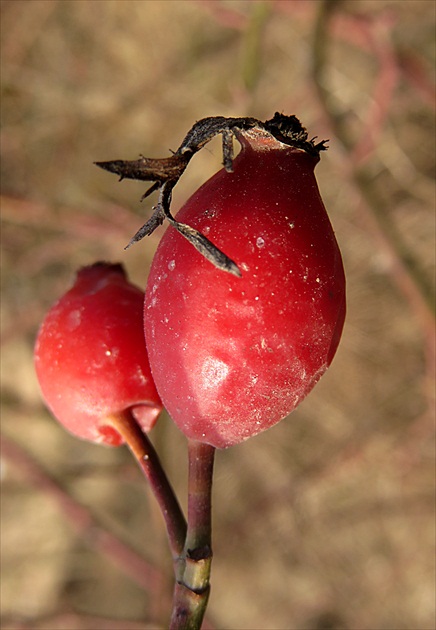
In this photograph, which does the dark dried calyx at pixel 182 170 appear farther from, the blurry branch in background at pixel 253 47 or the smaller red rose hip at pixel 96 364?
the blurry branch in background at pixel 253 47

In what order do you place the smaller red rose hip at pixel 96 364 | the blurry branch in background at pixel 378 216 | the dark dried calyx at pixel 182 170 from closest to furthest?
the dark dried calyx at pixel 182 170
the smaller red rose hip at pixel 96 364
the blurry branch in background at pixel 378 216

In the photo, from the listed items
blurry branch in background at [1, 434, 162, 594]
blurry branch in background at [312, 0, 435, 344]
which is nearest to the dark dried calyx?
blurry branch in background at [312, 0, 435, 344]

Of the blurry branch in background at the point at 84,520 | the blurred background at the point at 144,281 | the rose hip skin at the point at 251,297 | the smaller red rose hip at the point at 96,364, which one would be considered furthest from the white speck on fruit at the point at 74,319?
the blurry branch in background at the point at 84,520

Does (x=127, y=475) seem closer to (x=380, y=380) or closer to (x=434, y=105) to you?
→ (x=380, y=380)

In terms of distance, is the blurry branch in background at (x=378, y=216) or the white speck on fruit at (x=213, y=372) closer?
the white speck on fruit at (x=213, y=372)

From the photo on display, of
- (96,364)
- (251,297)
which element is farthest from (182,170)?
(96,364)

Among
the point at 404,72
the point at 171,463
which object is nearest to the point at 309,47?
the point at 404,72

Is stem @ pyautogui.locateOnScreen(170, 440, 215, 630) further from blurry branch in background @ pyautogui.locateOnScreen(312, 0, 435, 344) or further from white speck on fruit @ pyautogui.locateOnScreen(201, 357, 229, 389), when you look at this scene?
blurry branch in background @ pyautogui.locateOnScreen(312, 0, 435, 344)

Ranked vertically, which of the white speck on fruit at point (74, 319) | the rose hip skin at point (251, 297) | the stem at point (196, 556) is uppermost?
the white speck on fruit at point (74, 319)
